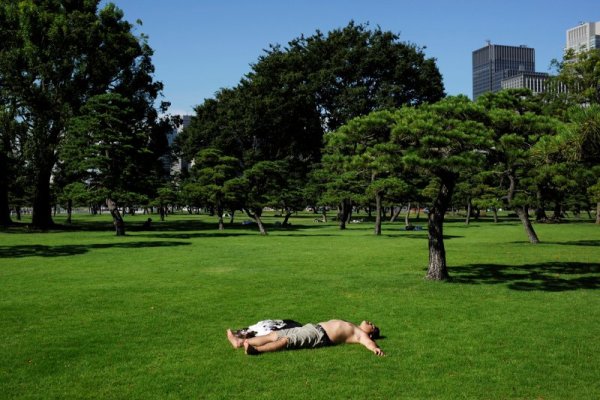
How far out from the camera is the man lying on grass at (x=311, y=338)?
8.68 m

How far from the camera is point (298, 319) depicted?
11031 mm

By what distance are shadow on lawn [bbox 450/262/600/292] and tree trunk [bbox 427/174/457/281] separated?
0.63 m

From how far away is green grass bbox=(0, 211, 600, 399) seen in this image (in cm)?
722

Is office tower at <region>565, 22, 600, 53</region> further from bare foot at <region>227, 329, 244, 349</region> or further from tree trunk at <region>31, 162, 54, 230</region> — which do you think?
bare foot at <region>227, 329, 244, 349</region>

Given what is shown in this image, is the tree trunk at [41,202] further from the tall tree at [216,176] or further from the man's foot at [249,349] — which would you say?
the man's foot at [249,349]

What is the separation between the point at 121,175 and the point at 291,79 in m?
26.8

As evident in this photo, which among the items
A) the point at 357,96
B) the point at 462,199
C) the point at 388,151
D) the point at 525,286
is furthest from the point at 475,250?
the point at 462,199

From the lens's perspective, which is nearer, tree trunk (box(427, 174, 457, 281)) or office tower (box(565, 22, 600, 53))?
tree trunk (box(427, 174, 457, 281))

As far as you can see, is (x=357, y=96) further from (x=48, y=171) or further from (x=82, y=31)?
(x=48, y=171)

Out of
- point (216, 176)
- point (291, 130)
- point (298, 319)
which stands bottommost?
point (298, 319)

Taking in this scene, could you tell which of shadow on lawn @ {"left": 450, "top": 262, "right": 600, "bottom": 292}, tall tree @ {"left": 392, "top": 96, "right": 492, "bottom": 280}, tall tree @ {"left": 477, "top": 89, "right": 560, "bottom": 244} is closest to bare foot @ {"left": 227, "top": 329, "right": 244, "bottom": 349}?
tall tree @ {"left": 392, "top": 96, "right": 492, "bottom": 280}

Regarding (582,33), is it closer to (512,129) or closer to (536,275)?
(536,275)

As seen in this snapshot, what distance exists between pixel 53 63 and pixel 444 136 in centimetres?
3854

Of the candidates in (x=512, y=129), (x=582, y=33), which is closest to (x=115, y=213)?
(x=512, y=129)
